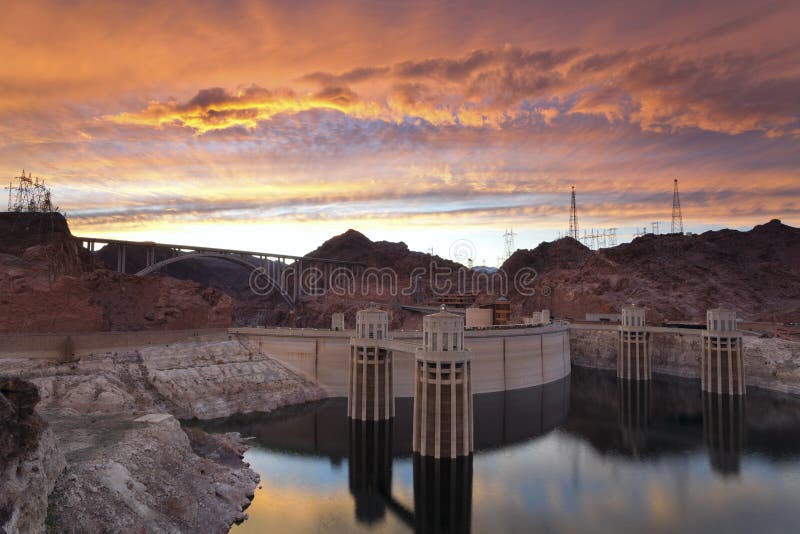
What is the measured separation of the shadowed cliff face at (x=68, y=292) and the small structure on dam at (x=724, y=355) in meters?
71.6

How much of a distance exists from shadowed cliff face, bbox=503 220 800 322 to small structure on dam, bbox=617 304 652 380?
59.9 feet

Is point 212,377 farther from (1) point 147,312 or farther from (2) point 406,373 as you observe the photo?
(2) point 406,373

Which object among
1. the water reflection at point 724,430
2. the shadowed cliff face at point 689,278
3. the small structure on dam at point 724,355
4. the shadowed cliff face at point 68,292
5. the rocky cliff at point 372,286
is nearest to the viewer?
the water reflection at point 724,430

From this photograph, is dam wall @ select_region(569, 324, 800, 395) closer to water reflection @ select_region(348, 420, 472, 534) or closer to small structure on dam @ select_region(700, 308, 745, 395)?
small structure on dam @ select_region(700, 308, 745, 395)

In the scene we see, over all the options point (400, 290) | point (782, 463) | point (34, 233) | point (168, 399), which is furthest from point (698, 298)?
point (34, 233)

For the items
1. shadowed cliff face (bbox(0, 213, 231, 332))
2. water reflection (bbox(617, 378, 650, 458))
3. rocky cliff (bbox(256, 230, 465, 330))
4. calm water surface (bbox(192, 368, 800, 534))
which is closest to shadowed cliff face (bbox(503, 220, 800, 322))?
water reflection (bbox(617, 378, 650, 458))

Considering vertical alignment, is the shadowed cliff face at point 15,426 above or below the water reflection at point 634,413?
above

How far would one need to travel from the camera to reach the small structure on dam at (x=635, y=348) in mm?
83625

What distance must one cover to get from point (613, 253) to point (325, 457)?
108412mm

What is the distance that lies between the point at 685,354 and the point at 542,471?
2233 inches

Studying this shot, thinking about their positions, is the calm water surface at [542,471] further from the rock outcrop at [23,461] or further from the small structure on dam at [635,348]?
the small structure on dam at [635,348]

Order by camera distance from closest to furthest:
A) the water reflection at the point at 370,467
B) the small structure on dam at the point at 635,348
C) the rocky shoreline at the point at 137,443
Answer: the rocky shoreline at the point at 137,443, the water reflection at the point at 370,467, the small structure on dam at the point at 635,348

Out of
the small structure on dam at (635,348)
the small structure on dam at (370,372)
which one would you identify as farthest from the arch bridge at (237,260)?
the small structure on dam at (635,348)

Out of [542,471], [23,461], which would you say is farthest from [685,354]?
[23,461]
